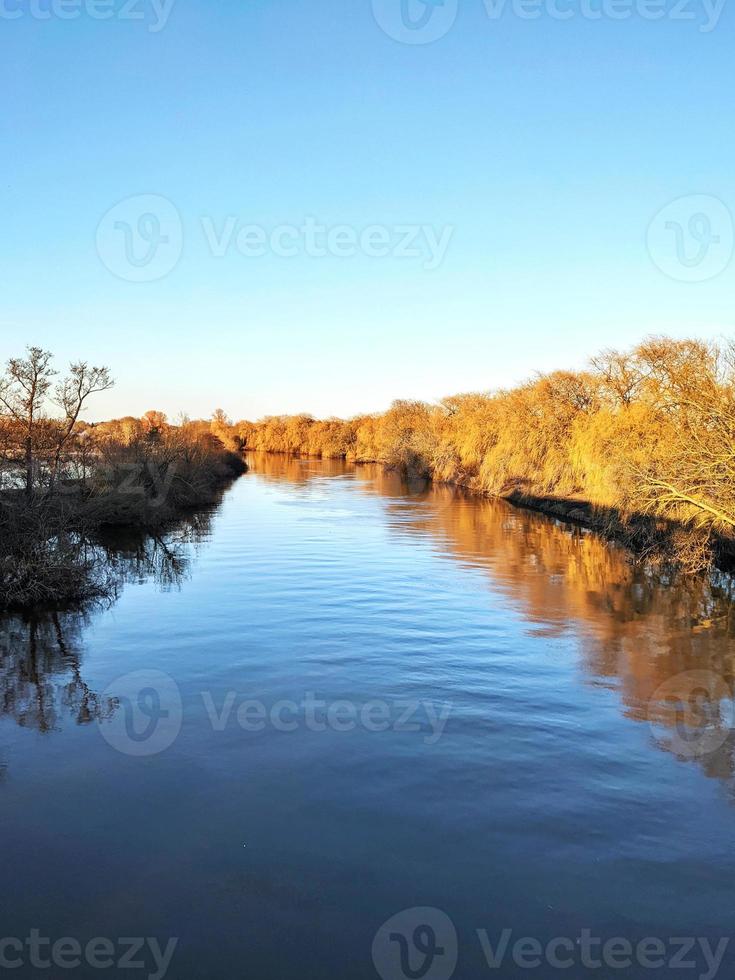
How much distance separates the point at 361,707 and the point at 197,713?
2.23 m

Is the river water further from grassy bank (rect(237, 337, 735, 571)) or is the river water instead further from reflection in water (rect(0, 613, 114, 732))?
grassy bank (rect(237, 337, 735, 571))

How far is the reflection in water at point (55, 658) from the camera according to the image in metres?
10.1

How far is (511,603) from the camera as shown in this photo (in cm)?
1730

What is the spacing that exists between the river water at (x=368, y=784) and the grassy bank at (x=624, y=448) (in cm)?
468

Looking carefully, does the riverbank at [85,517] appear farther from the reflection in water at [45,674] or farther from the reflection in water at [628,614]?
the reflection in water at [628,614]

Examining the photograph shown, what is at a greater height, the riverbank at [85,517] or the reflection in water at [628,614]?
the riverbank at [85,517]

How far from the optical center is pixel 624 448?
2575 cm

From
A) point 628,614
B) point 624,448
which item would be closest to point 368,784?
point 628,614

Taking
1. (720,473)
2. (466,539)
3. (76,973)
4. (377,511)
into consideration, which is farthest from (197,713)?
(377,511)

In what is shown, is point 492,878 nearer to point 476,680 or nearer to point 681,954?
point 681,954

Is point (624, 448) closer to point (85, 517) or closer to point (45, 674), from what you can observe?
point (85, 517)

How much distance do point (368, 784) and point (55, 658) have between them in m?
7.08

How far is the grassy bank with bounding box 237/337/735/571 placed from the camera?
19906 millimetres

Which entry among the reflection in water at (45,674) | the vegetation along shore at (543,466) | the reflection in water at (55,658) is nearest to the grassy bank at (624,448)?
the vegetation along shore at (543,466)
